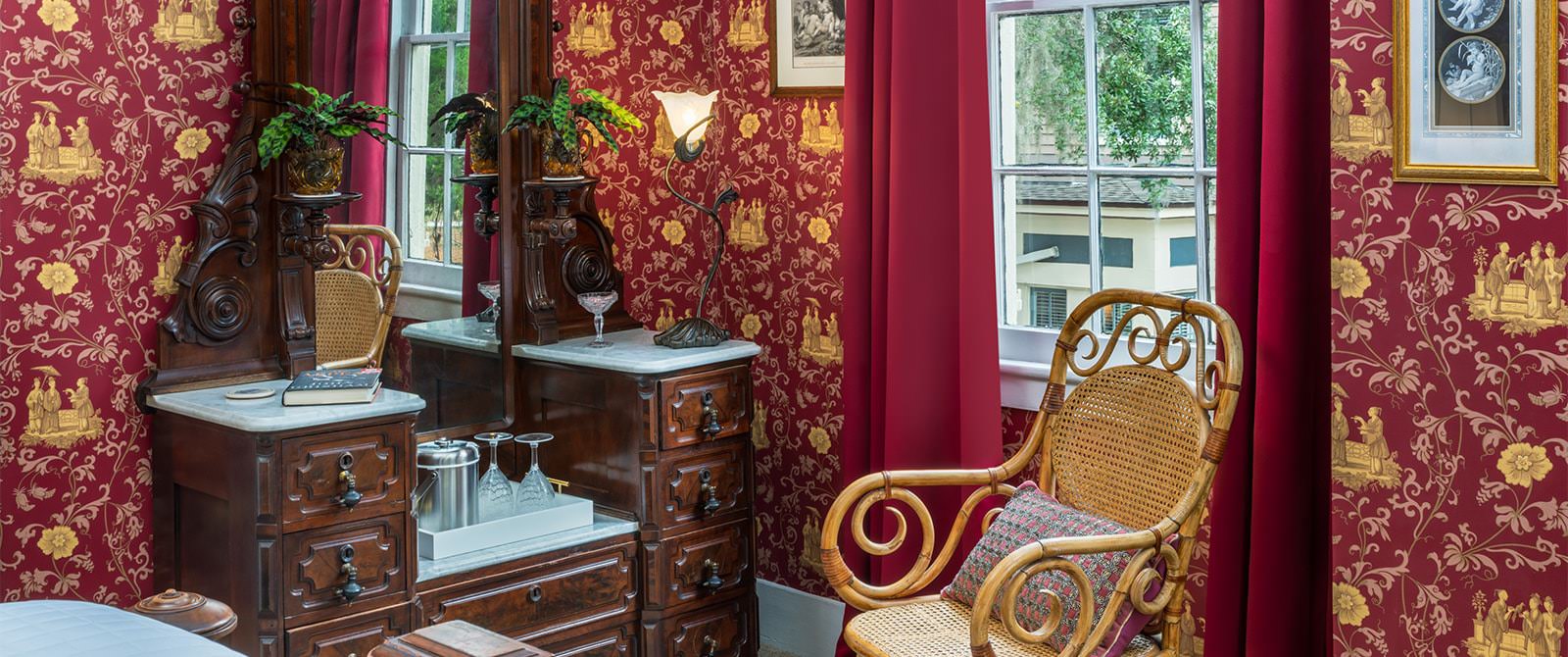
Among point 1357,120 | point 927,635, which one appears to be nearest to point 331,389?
point 927,635

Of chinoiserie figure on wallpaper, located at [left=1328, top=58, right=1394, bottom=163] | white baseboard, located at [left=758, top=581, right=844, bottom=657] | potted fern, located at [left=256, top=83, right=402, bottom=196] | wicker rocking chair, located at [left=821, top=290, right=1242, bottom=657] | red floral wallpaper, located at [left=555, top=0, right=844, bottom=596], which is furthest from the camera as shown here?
white baseboard, located at [left=758, top=581, right=844, bottom=657]

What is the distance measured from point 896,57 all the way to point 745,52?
2.51ft

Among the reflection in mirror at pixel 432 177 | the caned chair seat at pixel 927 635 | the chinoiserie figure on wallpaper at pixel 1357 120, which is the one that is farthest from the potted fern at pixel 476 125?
the chinoiserie figure on wallpaper at pixel 1357 120

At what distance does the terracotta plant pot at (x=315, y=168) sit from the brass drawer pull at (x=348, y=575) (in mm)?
801

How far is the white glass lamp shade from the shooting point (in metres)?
3.76

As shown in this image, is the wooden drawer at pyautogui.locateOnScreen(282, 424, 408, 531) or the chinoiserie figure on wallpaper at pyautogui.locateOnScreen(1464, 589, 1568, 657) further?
the wooden drawer at pyautogui.locateOnScreen(282, 424, 408, 531)

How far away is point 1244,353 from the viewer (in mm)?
3041

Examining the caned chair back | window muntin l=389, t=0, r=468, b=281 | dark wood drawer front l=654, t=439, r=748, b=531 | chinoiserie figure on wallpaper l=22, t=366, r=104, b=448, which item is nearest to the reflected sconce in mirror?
dark wood drawer front l=654, t=439, r=748, b=531

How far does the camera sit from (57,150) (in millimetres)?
3086

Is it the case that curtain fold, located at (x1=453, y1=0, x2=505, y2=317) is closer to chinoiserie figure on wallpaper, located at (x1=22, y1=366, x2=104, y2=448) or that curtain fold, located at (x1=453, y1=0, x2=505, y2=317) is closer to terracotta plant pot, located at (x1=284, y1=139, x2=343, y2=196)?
terracotta plant pot, located at (x1=284, y1=139, x2=343, y2=196)

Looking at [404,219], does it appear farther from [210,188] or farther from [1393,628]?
[1393,628]

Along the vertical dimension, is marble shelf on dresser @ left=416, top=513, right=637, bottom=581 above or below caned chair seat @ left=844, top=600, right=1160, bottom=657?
above

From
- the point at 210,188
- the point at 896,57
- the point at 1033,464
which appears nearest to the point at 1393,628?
the point at 1033,464

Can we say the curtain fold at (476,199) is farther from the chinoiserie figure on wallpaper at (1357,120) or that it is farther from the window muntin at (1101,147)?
the chinoiserie figure on wallpaper at (1357,120)
